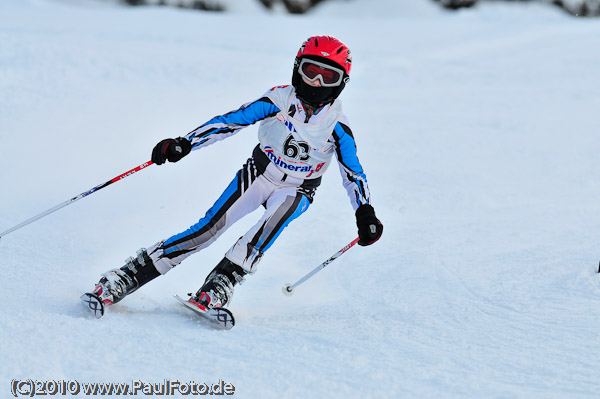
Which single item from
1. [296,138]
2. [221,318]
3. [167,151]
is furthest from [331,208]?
[221,318]

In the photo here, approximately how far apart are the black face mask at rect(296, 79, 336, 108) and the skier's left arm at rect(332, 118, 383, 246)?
175 mm

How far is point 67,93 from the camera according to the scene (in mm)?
9016

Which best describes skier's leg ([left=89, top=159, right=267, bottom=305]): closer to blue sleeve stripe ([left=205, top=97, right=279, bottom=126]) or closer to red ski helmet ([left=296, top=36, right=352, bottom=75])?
blue sleeve stripe ([left=205, top=97, right=279, bottom=126])

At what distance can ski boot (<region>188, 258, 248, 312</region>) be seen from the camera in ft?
12.5

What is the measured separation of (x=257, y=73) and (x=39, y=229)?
18.5 ft

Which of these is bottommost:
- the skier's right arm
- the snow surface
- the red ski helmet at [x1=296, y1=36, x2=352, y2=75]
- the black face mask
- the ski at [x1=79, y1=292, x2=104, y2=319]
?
the snow surface

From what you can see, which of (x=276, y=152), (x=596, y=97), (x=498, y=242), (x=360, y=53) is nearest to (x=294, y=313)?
(x=276, y=152)

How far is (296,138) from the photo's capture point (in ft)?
13.4

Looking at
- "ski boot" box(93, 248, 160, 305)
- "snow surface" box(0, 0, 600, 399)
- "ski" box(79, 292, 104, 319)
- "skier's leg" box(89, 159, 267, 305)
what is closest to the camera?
"snow surface" box(0, 0, 600, 399)

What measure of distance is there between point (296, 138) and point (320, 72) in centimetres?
43

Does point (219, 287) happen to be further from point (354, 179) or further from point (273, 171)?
point (354, 179)

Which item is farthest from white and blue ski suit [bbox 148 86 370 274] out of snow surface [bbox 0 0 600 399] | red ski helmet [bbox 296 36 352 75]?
snow surface [bbox 0 0 600 399]

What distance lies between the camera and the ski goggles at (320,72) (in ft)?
13.0

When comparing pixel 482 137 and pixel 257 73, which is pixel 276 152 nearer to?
pixel 482 137
